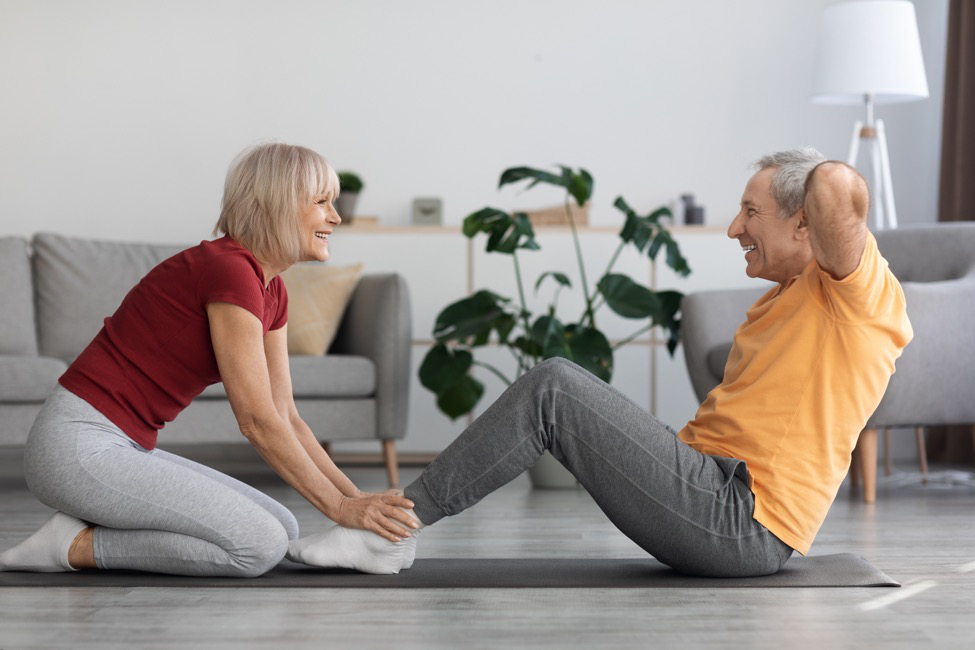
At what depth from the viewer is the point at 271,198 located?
1.98 m

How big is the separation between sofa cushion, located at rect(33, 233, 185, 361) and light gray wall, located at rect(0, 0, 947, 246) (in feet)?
2.53

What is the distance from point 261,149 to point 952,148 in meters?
3.57

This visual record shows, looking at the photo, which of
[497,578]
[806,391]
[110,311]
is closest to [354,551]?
[497,578]

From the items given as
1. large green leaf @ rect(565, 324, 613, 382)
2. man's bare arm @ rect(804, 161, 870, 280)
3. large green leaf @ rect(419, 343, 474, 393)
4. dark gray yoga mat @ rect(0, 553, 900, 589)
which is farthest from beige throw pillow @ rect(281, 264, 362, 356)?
man's bare arm @ rect(804, 161, 870, 280)

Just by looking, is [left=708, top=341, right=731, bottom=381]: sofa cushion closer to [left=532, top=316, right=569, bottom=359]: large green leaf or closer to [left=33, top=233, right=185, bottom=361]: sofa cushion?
[left=532, top=316, right=569, bottom=359]: large green leaf

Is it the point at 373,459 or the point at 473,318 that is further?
the point at 373,459

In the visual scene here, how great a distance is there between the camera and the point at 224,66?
16.5 ft

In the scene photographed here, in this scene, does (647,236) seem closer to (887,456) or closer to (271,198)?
(887,456)

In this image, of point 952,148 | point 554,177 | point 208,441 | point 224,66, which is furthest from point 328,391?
point 952,148

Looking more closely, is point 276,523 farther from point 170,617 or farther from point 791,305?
point 791,305

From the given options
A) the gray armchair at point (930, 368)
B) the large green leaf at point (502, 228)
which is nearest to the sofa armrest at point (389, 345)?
the large green leaf at point (502, 228)

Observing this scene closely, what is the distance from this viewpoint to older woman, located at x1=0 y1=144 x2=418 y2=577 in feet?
6.28

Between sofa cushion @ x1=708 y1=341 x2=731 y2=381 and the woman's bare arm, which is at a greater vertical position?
the woman's bare arm

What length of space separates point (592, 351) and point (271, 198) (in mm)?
1936
